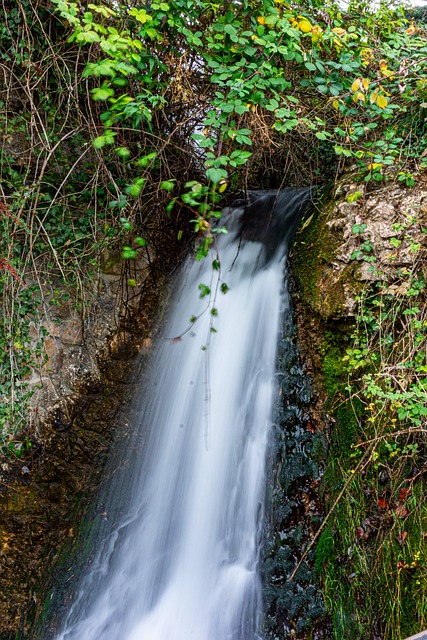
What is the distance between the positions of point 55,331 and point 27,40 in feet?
6.43

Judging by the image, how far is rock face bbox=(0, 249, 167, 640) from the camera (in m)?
3.17

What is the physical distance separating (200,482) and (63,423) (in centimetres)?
119

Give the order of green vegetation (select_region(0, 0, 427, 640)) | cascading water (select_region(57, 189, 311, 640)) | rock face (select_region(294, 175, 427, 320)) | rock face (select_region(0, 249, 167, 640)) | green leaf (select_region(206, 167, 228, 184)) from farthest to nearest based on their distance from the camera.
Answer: rock face (select_region(0, 249, 167, 640)) < cascading water (select_region(57, 189, 311, 640)) < rock face (select_region(294, 175, 427, 320)) < green vegetation (select_region(0, 0, 427, 640)) < green leaf (select_region(206, 167, 228, 184))

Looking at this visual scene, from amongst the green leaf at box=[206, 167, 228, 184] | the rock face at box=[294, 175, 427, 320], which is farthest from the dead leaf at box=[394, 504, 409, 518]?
the green leaf at box=[206, 167, 228, 184]

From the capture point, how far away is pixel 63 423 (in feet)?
11.3

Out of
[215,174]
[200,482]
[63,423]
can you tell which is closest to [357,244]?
[215,174]

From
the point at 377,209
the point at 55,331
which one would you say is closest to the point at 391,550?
the point at 377,209

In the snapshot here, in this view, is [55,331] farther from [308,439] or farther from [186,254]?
[308,439]

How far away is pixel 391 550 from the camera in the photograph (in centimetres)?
197

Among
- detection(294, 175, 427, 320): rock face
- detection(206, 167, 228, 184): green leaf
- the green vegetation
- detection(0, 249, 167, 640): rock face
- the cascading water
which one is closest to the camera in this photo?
detection(206, 167, 228, 184): green leaf

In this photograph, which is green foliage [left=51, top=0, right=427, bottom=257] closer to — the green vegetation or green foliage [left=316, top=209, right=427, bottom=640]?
the green vegetation

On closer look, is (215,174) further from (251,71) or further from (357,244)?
(357,244)

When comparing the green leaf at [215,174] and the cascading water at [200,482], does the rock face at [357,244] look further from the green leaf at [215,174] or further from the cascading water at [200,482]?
the green leaf at [215,174]

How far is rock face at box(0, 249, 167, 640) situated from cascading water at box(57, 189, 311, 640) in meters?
0.28
